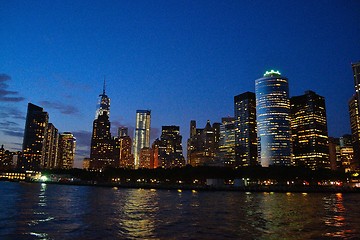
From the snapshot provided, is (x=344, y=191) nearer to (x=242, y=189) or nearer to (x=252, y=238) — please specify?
(x=242, y=189)

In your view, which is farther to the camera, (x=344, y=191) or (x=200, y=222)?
(x=344, y=191)

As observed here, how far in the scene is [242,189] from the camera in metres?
191

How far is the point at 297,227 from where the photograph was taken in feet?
141

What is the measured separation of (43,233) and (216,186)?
167m

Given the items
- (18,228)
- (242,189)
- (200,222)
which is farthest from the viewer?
(242,189)

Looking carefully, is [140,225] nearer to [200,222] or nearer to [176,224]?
[176,224]

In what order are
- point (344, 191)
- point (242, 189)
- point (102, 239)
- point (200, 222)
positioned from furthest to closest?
point (242, 189)
point (344, 191)
point (200, 222)
point (102, 239)

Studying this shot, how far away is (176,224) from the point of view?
45594mm

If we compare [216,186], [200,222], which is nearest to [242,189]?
[216,186]

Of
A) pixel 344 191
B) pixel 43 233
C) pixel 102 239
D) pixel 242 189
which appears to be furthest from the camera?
pixel 242 189

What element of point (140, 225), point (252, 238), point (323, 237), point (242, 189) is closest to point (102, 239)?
point (140, 225)

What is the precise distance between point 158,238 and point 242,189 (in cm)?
16303

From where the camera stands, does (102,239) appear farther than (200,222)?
No

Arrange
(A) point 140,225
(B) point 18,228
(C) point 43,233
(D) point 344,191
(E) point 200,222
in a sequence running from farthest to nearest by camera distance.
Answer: (D) point 344,191
(E) point 200,222
(A) point 140,225
(B) point 18,228
(C) point 43,233
